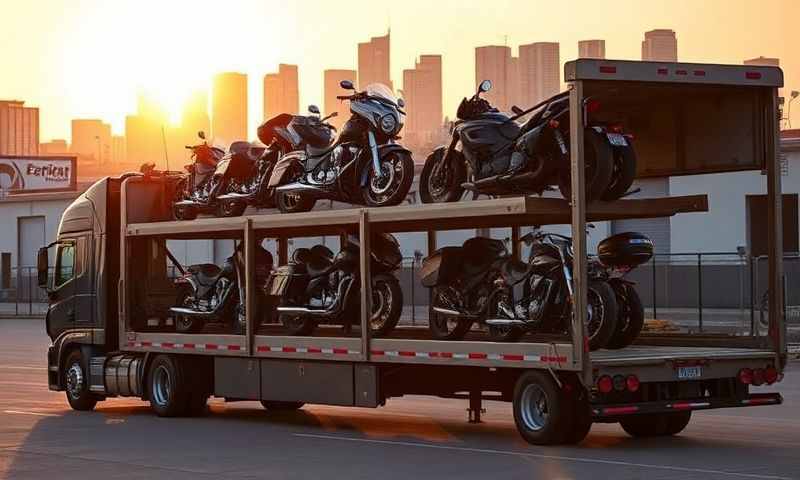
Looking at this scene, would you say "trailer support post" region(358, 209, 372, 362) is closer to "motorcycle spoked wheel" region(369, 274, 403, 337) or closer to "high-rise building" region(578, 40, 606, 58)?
"motorcycle spoked wheel" region(369, 274, 403, 337)

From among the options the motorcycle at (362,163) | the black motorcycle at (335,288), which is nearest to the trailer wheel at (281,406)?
the black motorcycle at (335,288)

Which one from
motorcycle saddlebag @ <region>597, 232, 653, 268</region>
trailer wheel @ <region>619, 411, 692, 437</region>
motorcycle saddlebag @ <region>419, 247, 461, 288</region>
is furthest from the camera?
motorcycle saddlebag @ <region>419, 247, 461, 288</region>

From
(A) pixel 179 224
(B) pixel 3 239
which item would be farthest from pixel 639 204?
(B) pixel 3 239

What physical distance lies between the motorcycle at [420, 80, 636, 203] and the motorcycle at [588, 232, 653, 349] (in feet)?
2.35

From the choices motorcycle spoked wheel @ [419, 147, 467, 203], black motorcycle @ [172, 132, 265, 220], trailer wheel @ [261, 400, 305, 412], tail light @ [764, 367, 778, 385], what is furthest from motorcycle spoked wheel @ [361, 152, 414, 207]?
tail light @ [764, 367, 778, 385]

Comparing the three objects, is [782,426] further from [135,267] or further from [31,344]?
[31,344]

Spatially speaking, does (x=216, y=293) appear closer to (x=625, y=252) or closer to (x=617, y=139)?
(x=625, y=252)

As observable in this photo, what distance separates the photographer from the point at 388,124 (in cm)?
1958

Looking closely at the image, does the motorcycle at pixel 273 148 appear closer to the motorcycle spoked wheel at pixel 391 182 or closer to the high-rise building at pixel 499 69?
the motorcycle spoked wheel at pixel 391 182

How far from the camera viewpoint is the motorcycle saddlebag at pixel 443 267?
1786 centimetres

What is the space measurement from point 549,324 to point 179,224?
20.4 ft

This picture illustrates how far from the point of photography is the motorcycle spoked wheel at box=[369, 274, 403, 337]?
18.3 meters

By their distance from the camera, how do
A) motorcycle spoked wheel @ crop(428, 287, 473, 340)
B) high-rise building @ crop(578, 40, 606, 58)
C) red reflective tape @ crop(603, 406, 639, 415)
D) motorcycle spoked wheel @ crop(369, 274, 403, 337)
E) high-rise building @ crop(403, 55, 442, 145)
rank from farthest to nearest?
high-rise building @ crop(403, 55, 442, 145) → high-rise building @ crop(578, 40, 606, 58) → motorcycle spoked wheel @ crop(369, 274, 403, 337) → motorcycle spoked wheel @ crop(428, 287, 473, 340) → red reflective tape @ crop(603, 406, 639, 415)

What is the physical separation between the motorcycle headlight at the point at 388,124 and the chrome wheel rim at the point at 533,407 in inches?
178
